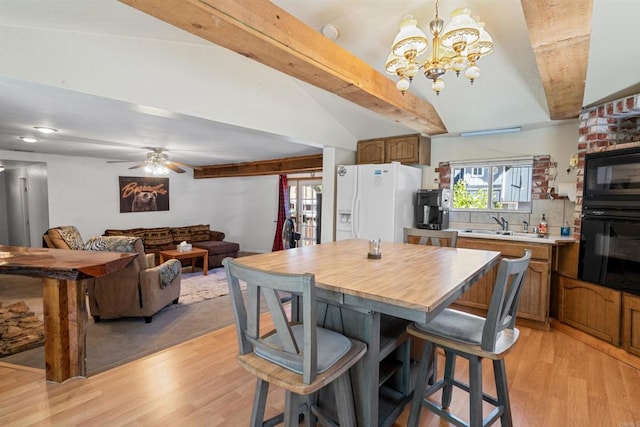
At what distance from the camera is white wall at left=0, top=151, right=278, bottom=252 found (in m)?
5.60

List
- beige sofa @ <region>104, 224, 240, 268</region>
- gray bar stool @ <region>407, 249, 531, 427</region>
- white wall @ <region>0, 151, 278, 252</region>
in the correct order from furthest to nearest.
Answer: beige sofa @ <region>104, 224, 240, 268</region>
white wall @ <region>0, 151, 278, 252</region>
gray bar stool @ <region>407, 249, 531, 427</region>

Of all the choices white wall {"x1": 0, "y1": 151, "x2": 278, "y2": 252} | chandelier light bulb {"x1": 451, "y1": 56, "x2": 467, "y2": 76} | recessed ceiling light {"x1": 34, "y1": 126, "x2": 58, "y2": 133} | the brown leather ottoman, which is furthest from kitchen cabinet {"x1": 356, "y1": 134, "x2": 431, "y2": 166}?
recessed ceiling light {"x1": 34, "y1": 126, "x2": 58, "y2": 133}

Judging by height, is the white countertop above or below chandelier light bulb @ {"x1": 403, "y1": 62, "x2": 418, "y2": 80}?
below

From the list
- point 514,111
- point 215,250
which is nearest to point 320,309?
point 514,111

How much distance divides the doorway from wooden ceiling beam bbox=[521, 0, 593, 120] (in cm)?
527

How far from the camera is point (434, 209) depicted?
157 inches

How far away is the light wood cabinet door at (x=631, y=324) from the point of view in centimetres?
243

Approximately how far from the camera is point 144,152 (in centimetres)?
543

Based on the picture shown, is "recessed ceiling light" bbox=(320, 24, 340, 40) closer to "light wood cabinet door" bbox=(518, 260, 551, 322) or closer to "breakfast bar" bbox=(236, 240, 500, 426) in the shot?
"breakfast bar" bbox=(236, 240, 500, 426)

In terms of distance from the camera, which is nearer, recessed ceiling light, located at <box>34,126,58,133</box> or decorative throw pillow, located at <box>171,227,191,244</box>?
recessed ceiling light, located at <box>34,126,58,133</box>

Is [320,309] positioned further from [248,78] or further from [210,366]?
[248,78]

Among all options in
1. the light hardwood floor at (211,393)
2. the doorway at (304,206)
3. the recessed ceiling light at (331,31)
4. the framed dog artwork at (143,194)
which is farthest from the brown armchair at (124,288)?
the doorway at (304,206)

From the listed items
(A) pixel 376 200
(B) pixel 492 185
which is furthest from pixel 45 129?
(B) pixel 492 185

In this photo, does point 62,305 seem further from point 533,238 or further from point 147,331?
point 533,238
